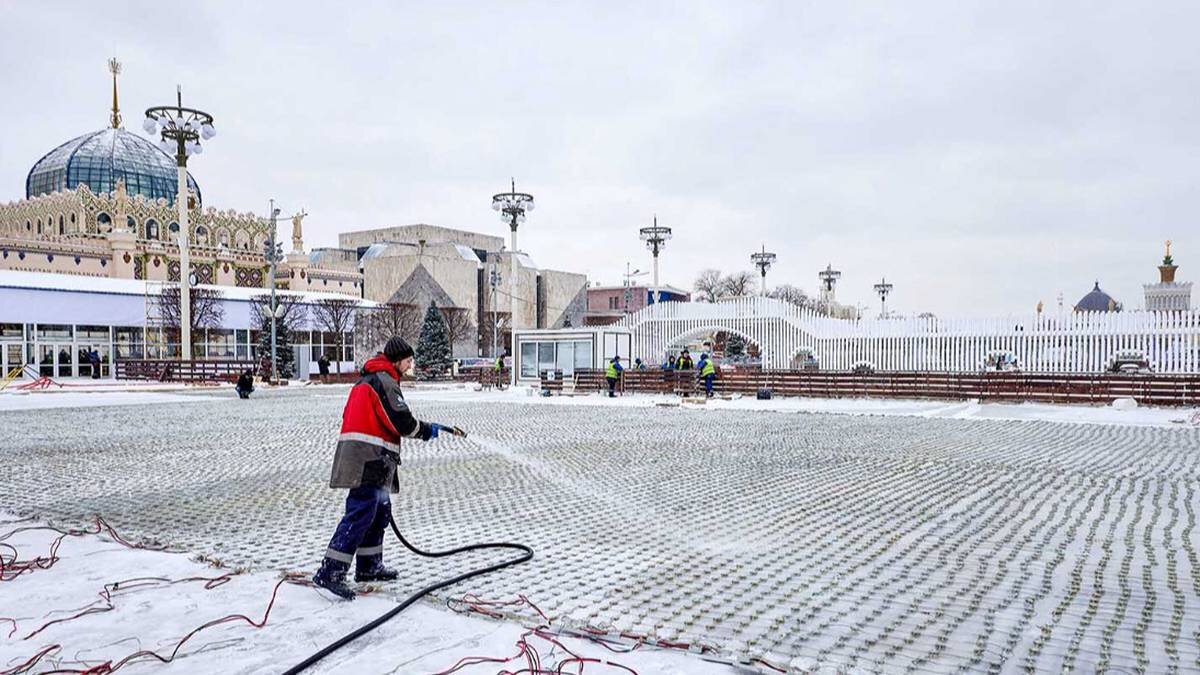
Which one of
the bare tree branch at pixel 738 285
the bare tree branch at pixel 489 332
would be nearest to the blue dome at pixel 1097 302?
the bare tree branch at pixel 738 285

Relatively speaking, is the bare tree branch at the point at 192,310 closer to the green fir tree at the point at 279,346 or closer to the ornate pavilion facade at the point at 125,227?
the green fir tree at the point at 279,346

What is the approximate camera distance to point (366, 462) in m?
4.84

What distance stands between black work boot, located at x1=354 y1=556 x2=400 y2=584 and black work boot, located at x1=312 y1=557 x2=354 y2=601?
25 centimetres

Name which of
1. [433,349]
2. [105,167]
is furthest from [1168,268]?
[105,167]

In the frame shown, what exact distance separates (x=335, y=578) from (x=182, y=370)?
3715 centimetres

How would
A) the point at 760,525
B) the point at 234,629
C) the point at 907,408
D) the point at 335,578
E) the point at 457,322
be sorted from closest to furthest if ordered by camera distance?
the point at 234,629, the point at 335,578, the point at 760,525, the point at 907,408, the point at 457,322

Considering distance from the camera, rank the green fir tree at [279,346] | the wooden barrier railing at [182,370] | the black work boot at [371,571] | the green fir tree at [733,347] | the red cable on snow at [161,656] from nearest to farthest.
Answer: the red cable on snow at [161,656]
the black work boot at [371,571]
the wooden barrier railing at [182,370]
the green fir tree at [279,346]
the green fir tree at [733,347]

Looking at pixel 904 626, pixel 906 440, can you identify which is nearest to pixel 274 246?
pixel 906 440

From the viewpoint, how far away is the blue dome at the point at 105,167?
6656cm

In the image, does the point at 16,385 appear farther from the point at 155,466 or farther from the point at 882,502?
the point at 882,502

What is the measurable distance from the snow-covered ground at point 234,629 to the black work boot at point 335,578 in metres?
0.07

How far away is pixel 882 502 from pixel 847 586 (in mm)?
2963

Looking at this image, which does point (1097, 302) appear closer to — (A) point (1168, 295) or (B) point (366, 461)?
(A) point (1168, 295)

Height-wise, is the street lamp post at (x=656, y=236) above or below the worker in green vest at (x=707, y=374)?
above
